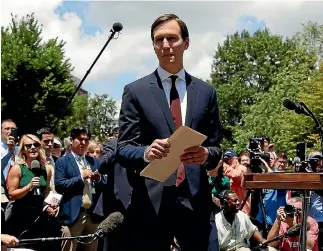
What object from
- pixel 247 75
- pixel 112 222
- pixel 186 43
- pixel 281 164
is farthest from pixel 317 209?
pixel 247 75

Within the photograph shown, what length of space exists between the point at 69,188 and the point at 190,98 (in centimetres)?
488

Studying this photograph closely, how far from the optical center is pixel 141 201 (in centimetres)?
318

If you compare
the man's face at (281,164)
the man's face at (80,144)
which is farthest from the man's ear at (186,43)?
the man's face at (281,164)

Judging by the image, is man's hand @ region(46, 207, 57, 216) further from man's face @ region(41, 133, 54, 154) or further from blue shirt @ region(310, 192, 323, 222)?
blue shirt @ region(310, 192, 323, 222)

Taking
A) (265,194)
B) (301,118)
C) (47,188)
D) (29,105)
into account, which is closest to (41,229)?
(47,188)

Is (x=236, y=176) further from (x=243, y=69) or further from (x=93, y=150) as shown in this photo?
(x=243, y=69)

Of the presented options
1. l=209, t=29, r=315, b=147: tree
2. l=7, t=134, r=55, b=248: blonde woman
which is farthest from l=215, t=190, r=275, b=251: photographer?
l=209, t=29, r=315, b=147: tree

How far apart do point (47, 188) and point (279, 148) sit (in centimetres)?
3572

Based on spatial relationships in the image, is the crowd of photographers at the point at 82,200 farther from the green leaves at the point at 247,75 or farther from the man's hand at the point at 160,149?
the green leaves at the point at 247,75

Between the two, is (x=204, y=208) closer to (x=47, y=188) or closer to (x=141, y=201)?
(x=141, y=201)

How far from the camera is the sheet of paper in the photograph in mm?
2852

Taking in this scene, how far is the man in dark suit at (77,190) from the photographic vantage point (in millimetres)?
7852

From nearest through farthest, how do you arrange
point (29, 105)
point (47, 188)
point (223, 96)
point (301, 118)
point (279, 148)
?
1. point (47, 188)
2. point (29, 105)
3. point (301, 118)
4. point (279, 148)
5. point (223, 96)

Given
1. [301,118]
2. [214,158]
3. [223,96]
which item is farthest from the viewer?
[223,96]
